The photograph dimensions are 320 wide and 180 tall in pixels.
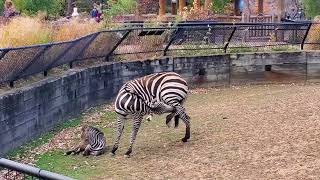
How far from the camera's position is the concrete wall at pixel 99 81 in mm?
11463

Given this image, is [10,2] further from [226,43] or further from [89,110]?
[89,110]

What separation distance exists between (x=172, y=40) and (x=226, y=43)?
5.65 ft

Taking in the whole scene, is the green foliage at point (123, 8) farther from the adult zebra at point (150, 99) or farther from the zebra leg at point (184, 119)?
the zebra leg at point (184, 119)

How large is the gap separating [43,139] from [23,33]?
361 cm

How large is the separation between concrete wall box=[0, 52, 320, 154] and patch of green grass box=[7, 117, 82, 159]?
0.10 meters

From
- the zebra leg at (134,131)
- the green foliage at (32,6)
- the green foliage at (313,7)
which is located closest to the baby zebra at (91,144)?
the zebra leg at (134,131)

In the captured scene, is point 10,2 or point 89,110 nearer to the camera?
point 89,110

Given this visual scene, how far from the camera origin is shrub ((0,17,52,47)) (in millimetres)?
14266

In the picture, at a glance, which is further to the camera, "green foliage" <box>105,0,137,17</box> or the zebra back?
"green foliage" <box>105,0,137,17</box>

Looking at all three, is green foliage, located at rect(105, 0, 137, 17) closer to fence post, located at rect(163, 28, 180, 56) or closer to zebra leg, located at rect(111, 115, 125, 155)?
fence post, located at rect(163, 28, 180, 56)

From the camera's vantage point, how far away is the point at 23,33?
14.9m

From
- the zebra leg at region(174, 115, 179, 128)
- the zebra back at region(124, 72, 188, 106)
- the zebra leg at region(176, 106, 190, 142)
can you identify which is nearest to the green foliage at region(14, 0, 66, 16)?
the zebra leg at region(174, 115, 179, 128)

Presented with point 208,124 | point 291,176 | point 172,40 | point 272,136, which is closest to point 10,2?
point 172,40

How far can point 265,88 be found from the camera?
18797 mm
